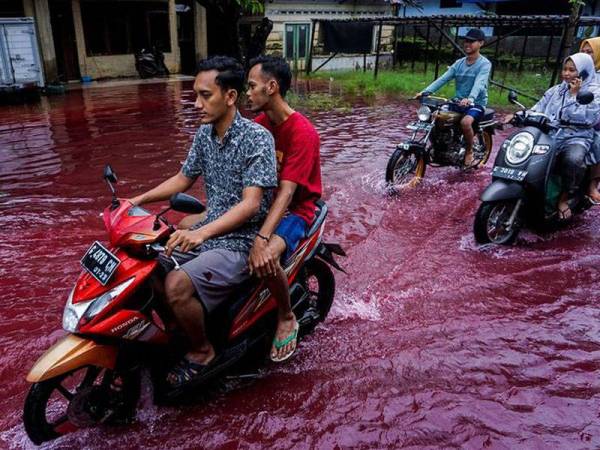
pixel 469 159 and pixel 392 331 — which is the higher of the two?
pixel 469 159

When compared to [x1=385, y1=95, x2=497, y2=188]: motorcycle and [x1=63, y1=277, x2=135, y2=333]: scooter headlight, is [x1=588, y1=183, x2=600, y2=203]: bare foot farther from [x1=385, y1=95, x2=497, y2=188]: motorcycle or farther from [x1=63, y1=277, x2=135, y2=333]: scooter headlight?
[x1=63, y1=277, x2=135, y2=333]: scooter headlight

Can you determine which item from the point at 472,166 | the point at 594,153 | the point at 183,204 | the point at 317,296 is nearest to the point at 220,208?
the point at 183,204

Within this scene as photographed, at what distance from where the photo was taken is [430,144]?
7.33 metres

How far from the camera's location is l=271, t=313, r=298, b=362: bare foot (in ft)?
10.3

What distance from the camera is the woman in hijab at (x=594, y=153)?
5359mm

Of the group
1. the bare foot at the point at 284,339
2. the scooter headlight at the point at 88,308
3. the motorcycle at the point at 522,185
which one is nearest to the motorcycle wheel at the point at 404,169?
the motorcycle at the point at 522,185

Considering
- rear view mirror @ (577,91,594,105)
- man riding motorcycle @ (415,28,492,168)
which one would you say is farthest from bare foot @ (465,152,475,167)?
rear view mirror @ (577,91,594,105)

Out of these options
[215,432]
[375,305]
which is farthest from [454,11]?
[215,432]

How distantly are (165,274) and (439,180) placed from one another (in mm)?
5620

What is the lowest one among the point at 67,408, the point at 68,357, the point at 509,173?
the point at 67,408

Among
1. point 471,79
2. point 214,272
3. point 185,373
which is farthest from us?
point 471,79

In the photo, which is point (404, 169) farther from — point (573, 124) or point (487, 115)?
point (573, 124)

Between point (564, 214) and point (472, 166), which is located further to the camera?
point (472, 166)

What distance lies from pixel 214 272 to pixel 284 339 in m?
0.75
